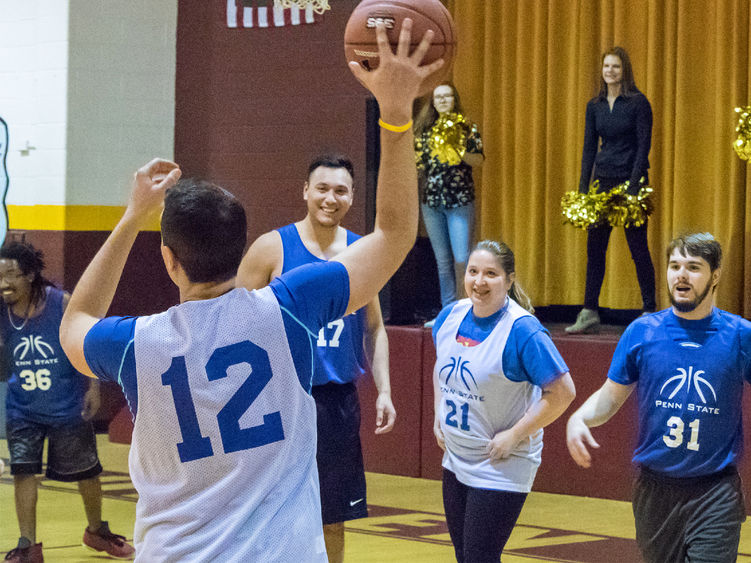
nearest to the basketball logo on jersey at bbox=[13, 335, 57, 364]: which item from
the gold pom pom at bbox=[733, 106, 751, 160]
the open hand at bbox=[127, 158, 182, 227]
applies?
the open hand at bbox=[127, 158, 182, 227]

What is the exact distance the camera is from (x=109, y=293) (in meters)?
2.41

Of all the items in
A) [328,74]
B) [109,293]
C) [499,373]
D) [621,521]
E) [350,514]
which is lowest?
[621,521]

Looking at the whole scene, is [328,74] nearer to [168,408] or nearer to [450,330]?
[450,330]

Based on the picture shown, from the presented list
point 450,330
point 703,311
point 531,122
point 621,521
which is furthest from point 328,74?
point 703,311

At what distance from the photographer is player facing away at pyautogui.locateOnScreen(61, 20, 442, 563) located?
7.48 feet

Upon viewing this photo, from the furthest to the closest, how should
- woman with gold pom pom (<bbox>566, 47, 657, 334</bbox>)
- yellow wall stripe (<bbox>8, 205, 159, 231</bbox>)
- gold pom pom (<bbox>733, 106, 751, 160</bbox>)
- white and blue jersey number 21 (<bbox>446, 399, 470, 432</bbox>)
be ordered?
yellow wall stripe (<bbox>8, 205, 159, 231</bbox>)
woman with gold pom pom (<bbox>566, 47, 657, 334</bbox>)
gold pom pom (<bbox>733, 106, 751, 160</bbox>)
white and blue jersey number 21 (<bbox>446, 399, 470, 432</bbox>)

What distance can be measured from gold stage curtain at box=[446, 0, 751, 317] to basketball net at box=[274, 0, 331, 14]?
1042 millimetres

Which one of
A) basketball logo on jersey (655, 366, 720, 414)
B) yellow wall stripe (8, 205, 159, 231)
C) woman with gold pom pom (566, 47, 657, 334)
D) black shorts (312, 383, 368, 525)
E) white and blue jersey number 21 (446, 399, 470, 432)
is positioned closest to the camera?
basketball logo on jersey (655, 366, 720, 414)


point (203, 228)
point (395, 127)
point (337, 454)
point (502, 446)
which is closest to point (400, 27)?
point (395, 127)

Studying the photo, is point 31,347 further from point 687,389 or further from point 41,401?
point 687,389

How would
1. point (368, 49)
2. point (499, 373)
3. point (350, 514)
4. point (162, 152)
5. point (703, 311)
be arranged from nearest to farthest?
point (368, 49) < point (703, 311) < point (499, 373) < point (350, 514) < point (162, 152)

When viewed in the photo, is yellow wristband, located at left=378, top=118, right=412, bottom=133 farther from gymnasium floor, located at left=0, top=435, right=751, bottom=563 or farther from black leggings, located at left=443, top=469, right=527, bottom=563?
gymnasium floor, located at left=0, top=435, right=751, bottom=563

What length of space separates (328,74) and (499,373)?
18.7ft

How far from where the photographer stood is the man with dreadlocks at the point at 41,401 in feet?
19.6
